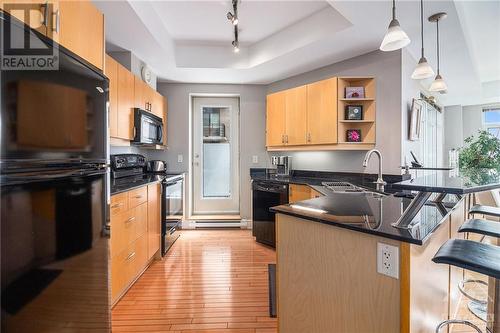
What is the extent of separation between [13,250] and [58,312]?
1.29ft

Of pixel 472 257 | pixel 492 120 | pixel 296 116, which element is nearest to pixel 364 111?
pixel 296 116

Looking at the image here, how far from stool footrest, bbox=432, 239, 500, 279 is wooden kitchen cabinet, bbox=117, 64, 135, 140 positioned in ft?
9.04

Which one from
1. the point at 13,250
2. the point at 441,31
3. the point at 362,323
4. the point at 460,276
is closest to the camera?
the point at 13,250

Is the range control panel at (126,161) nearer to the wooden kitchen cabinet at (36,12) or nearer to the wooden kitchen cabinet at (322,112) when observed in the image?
the wooden kitchen cabinet at (36,12)

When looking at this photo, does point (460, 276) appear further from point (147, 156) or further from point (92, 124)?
point (147, 156)

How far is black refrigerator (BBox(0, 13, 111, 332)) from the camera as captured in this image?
0.91 m

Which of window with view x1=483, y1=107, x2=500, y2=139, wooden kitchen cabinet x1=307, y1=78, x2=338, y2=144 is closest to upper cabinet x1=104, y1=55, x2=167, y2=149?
wooden kitchen cabinet x1=307, y1=78, x2=338, y2=144

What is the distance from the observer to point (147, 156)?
406 centimetres

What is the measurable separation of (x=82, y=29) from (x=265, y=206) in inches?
109

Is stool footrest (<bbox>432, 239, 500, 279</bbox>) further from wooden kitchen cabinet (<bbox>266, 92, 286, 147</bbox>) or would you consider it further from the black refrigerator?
wooden kitchen cabinet (<bbox>266, 92, 286, 147</bbox>)

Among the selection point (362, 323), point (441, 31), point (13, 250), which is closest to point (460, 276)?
point (362, 323)

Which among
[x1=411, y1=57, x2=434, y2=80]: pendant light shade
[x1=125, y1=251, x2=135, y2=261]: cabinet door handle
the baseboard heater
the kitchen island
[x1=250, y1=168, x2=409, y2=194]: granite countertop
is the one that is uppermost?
[x1=411, y1=57, x2=434, y2=80]: pendant light shade

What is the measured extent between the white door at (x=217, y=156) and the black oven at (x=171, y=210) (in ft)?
2.54

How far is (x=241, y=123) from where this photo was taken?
436 cm
